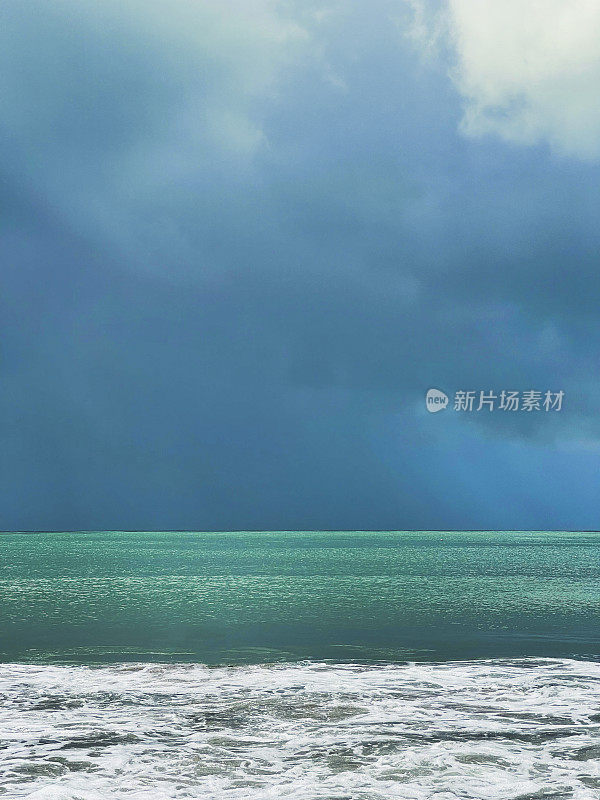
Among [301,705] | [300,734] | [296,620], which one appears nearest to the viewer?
[300,734]

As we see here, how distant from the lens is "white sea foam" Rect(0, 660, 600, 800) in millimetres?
10695

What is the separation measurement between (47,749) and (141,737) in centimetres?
155

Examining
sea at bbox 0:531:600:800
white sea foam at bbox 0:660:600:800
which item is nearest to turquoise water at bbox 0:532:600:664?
sea at bbox 0:531:600:800

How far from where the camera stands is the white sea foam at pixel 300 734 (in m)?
10.7

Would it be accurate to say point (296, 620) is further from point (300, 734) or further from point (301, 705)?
point (300, 734)

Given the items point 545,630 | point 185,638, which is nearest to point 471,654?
point 545,630

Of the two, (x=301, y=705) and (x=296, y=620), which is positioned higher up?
(x=301, y=705)

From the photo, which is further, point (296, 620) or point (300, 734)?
point (296, 620)

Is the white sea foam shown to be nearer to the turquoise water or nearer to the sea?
the sea

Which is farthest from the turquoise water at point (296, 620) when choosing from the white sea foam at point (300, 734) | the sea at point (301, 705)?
the white sea foam at point (300, 734)

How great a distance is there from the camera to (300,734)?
13367 mm

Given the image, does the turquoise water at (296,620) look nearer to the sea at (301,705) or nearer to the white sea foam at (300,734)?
the sea at (301,705)

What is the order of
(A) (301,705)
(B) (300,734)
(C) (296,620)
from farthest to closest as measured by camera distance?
(C) (296,620) → (A) (301,705) → (B) (300,734)

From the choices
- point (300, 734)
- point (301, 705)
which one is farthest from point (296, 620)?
point (300, 734)
